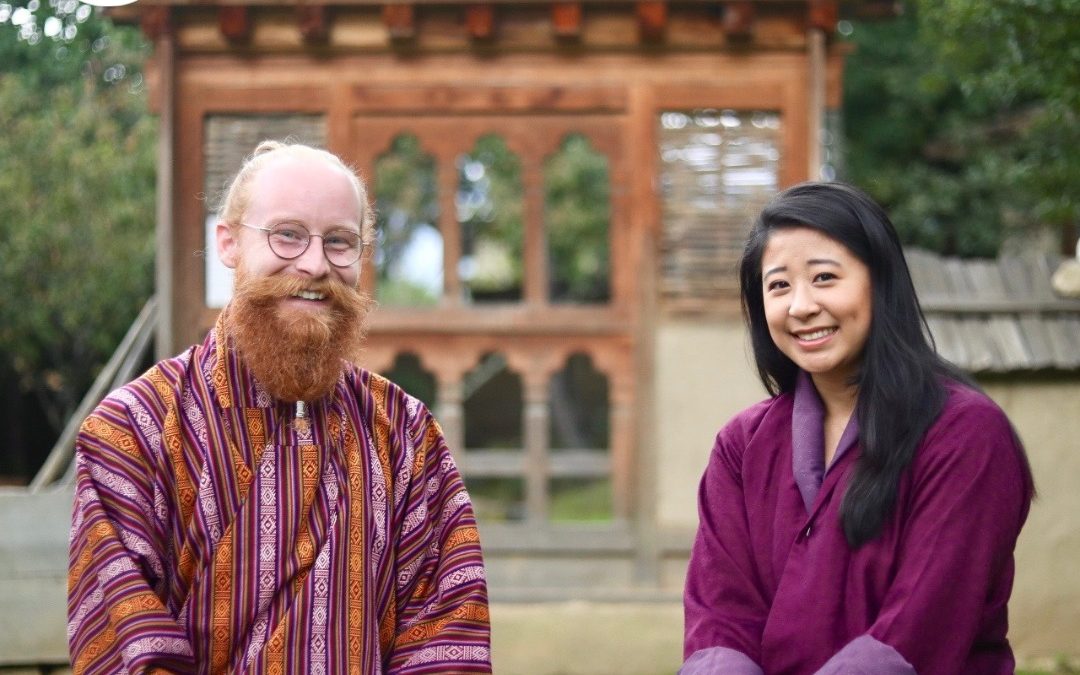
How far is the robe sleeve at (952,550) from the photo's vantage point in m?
2.40

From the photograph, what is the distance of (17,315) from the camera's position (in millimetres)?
11969

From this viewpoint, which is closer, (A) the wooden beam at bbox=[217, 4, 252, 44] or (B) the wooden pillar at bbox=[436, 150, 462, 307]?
(A) the wooden beam at bbox=[217, 4, 252, 44]

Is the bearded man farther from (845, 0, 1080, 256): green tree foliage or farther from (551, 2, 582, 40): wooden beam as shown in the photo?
(845, 0, 1080, 256): green tree foliage

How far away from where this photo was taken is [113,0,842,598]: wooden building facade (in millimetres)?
7242

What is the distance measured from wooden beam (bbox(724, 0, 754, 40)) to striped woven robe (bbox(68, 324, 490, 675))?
4969 millimetres

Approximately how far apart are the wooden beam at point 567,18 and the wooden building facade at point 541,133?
0.01 metres

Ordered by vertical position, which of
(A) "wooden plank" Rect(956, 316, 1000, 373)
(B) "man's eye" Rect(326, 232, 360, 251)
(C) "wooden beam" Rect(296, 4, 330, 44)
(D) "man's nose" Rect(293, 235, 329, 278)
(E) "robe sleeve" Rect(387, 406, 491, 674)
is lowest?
(E) "robe sleeve" Rect(387, 406, 491, 674)

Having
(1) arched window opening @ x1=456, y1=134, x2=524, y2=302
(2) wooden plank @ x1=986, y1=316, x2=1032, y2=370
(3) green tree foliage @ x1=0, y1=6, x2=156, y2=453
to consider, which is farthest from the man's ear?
(1) arched window opening @ x1=456, y1=134, x2=524, y2=302

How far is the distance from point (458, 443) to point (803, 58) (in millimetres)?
3098

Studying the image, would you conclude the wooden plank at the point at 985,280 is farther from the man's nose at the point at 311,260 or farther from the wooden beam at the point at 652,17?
the man's nose at the point at 311,260

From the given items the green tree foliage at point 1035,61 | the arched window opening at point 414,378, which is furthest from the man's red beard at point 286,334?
the arched window opening at point 414,378

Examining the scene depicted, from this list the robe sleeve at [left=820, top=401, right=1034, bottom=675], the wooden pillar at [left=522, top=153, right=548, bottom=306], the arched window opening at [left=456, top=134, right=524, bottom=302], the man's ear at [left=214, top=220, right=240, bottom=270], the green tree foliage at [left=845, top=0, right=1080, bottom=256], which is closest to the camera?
the robe sleeve at [left=820, top=401, right=1034, bottom=675]

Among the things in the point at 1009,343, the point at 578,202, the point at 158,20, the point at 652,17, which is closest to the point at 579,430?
the point at 578,202

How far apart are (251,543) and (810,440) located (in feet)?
3.95
